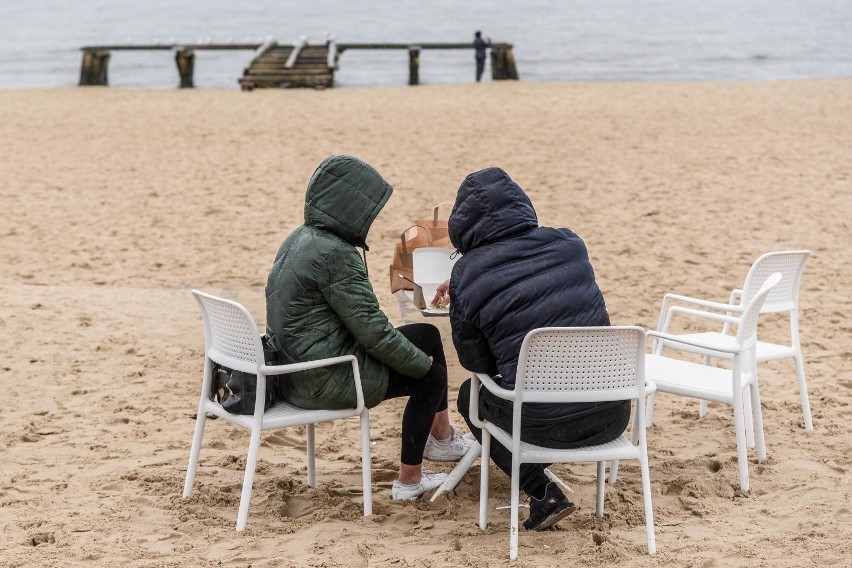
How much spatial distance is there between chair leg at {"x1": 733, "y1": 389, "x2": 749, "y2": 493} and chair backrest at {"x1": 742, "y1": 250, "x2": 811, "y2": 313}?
677 mm

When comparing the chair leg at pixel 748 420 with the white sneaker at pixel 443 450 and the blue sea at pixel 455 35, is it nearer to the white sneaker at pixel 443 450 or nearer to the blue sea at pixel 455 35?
the white sneaker at pixel 443 450

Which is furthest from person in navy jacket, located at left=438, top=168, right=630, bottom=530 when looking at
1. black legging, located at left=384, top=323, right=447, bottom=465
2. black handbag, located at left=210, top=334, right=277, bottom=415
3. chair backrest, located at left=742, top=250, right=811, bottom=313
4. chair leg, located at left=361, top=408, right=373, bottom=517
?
Result: chair backrest, located at left=742, top=250, right=811, bottom=313

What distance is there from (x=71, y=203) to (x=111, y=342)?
204 inches

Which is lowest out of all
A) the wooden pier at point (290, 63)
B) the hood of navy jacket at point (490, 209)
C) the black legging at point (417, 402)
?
the black legging at point (417, 402)

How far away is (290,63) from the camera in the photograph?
24109mm

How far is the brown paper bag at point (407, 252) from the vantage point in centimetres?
448

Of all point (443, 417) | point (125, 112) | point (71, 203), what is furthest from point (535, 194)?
point (125, 112)

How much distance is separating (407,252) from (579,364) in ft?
4.45

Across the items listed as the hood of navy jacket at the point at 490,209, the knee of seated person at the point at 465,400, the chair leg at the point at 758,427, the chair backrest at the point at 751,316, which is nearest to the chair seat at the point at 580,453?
the knee of seated person at the point at 465,400

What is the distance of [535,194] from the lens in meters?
11.6

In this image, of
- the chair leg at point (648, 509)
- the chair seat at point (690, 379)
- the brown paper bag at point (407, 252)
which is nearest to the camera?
the chair leg at point (648, 509)

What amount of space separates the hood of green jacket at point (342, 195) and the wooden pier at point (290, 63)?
19.2 m

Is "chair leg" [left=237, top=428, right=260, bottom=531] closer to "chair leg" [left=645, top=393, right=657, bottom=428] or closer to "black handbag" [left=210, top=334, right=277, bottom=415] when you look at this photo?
"black handbag" [left=210, top=334, right=277, bottom=415]

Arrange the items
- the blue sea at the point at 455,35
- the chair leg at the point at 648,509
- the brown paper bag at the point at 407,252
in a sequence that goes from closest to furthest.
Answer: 1. the chair leg at the point at 648,509
2. the brown paper bag at the point at 407,252
3. the blue sea at the point at 455,35
